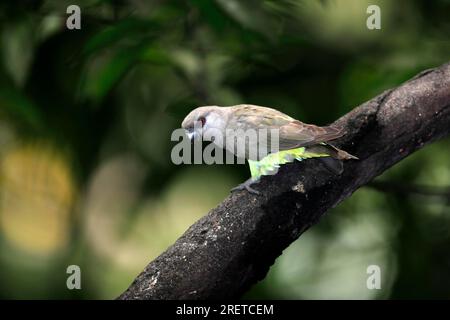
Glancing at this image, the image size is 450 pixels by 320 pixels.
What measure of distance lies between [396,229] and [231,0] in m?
1.37

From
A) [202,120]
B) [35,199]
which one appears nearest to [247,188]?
[202,120]

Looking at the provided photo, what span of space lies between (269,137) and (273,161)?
3.2 inches

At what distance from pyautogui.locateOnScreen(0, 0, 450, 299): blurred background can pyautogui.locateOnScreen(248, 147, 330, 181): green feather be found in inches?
27.5

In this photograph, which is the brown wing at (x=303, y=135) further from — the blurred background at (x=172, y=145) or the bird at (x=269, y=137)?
the blurred background at (x=172, y=145)

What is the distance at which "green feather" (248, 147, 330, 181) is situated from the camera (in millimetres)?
1819

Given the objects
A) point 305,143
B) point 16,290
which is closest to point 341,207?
point 305,143

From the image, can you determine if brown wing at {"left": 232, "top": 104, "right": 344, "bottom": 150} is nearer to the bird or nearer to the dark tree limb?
the bird

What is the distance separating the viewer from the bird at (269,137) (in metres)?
1.75

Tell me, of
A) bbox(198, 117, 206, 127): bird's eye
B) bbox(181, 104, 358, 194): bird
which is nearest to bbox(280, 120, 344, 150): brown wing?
bbox(181, 104, 358, 194): bird

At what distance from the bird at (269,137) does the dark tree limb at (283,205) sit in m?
0.03

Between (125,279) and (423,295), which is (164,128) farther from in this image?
(423,295)

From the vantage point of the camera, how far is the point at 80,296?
3.18 m

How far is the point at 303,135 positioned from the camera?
68.7 inches

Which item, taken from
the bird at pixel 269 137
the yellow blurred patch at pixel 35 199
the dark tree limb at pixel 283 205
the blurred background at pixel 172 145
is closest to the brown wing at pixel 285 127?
the bird at pixel 269 137
